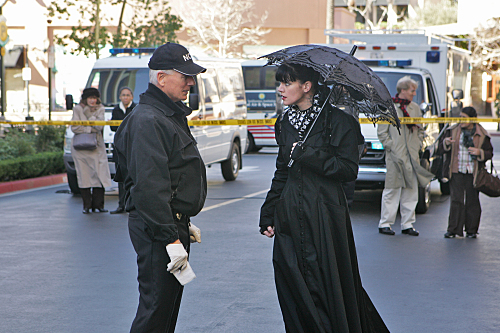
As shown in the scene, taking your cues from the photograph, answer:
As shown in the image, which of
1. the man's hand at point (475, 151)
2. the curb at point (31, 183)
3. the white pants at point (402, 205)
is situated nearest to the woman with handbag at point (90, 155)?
the curb at point (31, 183)

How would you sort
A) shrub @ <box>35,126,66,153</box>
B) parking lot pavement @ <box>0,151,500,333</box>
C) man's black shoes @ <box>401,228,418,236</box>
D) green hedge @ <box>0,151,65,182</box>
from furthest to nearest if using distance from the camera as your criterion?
shrub @ <box>35,126,66,153</box> < green hedge @ <box>0,151,65,182</box> < man's black shoes @ <box>401,228,418,236</box> < parking lot pavement @ <box>0,151,500,333</box>

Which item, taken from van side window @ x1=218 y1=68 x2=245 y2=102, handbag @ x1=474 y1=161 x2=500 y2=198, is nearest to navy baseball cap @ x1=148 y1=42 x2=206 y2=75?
handbag @ x1=474 y1=161 x2=500 y2=198

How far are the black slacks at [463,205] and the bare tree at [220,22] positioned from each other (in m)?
31.3

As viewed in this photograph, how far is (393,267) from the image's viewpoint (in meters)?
6.86

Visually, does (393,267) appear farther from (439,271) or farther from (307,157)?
(307,157)

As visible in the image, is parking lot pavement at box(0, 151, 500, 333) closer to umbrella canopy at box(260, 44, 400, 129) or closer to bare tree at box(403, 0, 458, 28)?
umbrella canopy at box(260, 44, 400, 129)

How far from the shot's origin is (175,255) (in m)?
3.40

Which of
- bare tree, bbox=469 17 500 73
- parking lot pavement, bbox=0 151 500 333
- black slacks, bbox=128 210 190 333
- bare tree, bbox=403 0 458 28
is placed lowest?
parking lot pavement, bbox=0 151 500 333

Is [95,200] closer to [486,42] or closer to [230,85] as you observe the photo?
[230,85]

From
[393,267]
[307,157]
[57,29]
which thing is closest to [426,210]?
[393,267]

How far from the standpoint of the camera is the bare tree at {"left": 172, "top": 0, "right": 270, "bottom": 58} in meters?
39.3

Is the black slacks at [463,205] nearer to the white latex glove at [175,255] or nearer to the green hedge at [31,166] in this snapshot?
the white latex glove at [175,255]

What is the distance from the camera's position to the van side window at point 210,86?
13.1m

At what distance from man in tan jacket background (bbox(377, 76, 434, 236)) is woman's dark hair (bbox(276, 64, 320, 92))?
Answer: 4853mm
